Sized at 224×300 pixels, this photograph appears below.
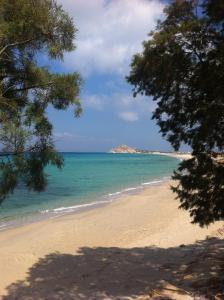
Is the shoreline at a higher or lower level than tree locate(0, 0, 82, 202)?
lower

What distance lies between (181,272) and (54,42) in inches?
223

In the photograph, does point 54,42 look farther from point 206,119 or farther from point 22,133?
point 206,119

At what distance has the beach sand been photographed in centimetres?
927

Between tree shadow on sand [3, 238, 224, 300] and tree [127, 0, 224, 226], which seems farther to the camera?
tree shadow on sand [3, 238, 224, 300]

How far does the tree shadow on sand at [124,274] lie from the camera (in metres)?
8.88

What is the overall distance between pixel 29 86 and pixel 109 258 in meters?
6.32

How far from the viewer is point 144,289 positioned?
9.05 metres

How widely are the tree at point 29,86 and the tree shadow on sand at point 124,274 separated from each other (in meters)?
3.22

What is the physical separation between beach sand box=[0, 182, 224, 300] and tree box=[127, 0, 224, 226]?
1829mm

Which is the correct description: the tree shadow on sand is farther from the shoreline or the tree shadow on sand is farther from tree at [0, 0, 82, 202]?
the shoreline

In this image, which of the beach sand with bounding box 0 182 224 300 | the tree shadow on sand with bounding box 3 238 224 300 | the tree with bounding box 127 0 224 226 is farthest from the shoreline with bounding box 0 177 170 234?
the tree with bounding box 127 0 224 226

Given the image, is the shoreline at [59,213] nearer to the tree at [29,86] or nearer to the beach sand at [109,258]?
the beach sand at [109,258]

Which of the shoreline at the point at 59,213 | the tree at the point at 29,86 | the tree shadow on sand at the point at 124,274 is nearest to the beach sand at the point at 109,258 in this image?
the tree shadow on sand at the point at 124,274

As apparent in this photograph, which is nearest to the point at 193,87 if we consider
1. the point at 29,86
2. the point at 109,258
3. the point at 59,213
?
the point at 29,86
